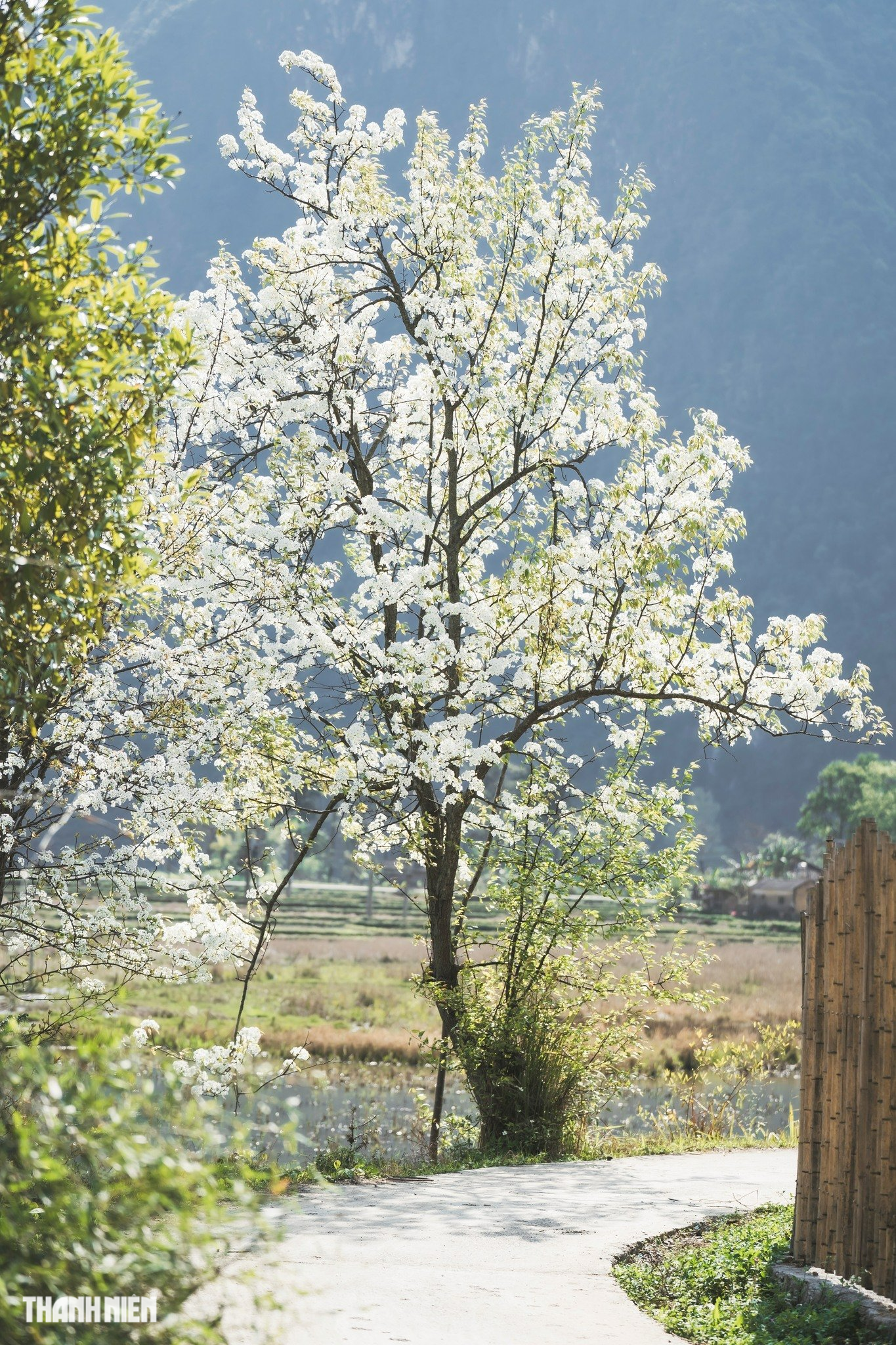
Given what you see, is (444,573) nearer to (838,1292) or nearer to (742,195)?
(838,1292)

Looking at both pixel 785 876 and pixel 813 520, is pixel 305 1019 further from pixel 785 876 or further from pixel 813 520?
pixel 813 520

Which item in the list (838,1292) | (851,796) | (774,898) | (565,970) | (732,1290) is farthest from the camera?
(851,796)

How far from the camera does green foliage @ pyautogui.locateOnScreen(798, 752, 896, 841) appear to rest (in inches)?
2781

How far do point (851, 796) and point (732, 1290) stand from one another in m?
73.0

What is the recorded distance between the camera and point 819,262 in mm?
149875

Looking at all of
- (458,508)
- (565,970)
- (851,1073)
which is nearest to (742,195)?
(458,508)

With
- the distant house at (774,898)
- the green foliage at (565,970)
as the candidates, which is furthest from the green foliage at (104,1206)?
the distant house at (774,898)

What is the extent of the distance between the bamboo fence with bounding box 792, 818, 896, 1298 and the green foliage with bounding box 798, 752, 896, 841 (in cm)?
6888

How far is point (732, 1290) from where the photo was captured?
4848 millimetres

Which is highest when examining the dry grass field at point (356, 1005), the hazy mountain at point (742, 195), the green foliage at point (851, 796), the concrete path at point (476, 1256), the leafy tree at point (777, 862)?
the hazy mountain at point (742, 195)

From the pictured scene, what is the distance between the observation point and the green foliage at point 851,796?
70625 millimetres

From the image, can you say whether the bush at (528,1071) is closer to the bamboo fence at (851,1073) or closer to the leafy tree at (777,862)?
the bamboo fence at (851,1073)

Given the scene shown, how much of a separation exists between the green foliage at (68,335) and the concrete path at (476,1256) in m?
2.06

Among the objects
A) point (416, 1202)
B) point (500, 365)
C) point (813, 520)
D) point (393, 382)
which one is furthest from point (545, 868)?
point (813, 520)
